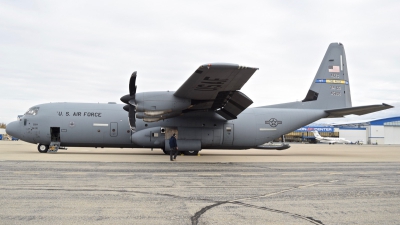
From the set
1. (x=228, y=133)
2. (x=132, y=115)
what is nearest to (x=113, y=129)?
(x=132, y=115)

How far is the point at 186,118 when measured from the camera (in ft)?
→ 70.3

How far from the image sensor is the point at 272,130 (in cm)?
2281

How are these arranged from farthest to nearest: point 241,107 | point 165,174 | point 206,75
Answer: point 241,107 → point 206,75 → point 165,174

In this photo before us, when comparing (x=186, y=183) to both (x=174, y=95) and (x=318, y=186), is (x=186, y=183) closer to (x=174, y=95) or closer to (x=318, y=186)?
(x=318, y=186)

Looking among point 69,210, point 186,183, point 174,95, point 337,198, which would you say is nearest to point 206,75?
point 174,95

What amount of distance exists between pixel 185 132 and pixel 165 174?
373 inches

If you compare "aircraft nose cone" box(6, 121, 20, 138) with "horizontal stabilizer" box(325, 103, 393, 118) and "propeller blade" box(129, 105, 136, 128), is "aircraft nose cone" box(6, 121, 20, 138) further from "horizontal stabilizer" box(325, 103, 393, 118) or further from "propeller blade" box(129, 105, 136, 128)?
"horizontal stabilizer" box(325, 103, 393, 118)

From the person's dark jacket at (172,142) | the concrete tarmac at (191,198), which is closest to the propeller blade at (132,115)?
the person's dark jacket at (172,142)

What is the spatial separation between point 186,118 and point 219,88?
16.6 ft

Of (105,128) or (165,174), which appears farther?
(105,128)

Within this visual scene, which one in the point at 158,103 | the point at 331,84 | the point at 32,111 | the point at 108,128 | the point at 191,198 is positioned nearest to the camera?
the point at 191,198

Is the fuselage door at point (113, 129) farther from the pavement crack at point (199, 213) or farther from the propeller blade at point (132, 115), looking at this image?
the pavement crack at point (199, 213)

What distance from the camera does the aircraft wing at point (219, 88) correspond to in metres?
14.5

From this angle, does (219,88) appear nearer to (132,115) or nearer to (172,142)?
(172,142)
